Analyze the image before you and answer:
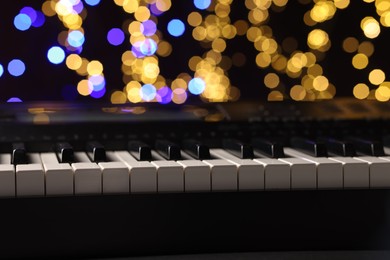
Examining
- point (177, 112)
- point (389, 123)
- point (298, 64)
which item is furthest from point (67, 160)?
point (389, 123)

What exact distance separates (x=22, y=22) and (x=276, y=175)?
955 millimetres

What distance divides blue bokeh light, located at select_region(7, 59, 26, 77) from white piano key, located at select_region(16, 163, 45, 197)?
0.53 meters

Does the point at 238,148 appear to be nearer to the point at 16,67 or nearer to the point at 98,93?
the point at 98,93

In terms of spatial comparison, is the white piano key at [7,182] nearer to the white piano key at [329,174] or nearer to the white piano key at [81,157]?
the white piano key at [81,157]

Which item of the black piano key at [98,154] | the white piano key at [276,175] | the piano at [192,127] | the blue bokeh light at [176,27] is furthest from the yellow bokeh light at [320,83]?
the black piano key at [98,154]

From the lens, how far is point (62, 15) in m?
2.26

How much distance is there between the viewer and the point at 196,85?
7.50ft

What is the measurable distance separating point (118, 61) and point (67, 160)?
515mm

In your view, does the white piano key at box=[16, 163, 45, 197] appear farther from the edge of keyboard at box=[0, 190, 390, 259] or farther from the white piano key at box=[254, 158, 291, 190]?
the white piano key at box=[254, 158, 291, 190]

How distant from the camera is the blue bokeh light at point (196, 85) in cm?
227

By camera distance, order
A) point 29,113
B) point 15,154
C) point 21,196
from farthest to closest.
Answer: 1. point 29,113
2. point 15,154
3. point 21,196

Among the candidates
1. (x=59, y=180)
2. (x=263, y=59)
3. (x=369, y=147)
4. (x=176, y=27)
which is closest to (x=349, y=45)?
(x=263, y=59)

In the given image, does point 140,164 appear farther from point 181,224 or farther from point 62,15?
point 62,15

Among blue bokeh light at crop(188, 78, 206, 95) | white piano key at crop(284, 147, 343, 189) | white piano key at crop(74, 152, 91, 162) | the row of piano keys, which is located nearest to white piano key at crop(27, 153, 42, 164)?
the row of piano keys
